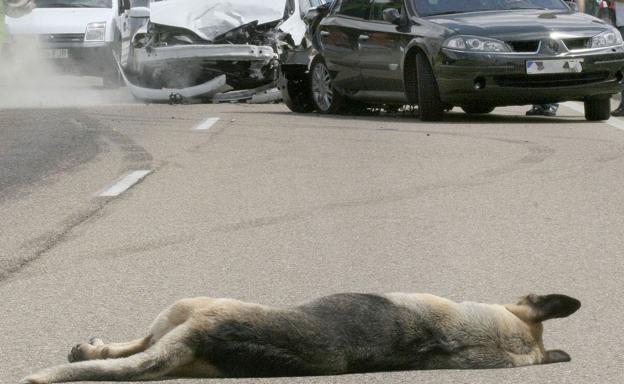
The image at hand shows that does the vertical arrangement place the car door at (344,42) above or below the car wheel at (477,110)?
above

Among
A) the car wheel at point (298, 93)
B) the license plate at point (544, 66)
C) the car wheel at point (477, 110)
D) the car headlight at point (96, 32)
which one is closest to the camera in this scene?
the license plate at point (544, 66)

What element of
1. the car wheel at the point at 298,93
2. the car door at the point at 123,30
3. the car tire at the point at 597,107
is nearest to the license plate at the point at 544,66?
the car tire at the point at 597,107

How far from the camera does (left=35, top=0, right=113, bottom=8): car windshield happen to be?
26.0m

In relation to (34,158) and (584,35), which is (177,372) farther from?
(584,35)

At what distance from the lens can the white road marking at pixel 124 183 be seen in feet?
34.6

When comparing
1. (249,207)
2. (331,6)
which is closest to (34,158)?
(249,207)

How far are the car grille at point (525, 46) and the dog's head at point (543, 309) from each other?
11.4 metres

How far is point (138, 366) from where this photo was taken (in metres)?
4.40

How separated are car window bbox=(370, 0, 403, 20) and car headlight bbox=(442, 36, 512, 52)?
1.36 metres

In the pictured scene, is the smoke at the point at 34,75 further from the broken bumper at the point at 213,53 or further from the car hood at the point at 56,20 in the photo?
the broken bumper at the point at 213,53

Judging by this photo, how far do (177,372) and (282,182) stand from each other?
22.0 ft

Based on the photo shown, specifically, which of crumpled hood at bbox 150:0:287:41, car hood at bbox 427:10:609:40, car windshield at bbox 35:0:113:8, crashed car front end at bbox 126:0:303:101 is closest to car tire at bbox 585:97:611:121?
car hood at bbox 427:10:609:40

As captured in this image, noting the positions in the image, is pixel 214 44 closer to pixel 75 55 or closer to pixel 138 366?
pixel 75 55

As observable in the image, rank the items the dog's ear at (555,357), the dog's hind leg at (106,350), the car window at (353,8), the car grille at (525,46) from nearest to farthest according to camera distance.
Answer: the dog's hind leg at (106,350) < the dog's ear at (555,357) < the car grille at (525,46) < the car window at (353,8)
